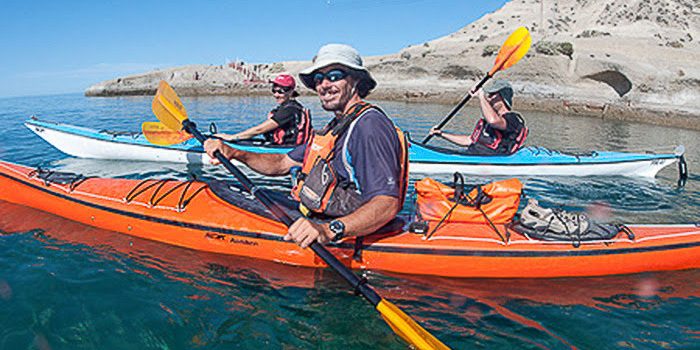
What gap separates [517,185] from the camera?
3768 millimetres

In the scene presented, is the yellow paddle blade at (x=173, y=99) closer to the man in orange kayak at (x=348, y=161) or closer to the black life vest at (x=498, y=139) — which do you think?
the man in orange kayak at (x=348, y=161)

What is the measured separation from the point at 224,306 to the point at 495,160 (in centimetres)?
600

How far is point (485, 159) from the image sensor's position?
305 inches

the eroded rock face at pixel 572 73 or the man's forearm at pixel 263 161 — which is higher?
the eroded rock face at pixel 572 73

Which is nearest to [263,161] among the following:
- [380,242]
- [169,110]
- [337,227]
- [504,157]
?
[380,242]

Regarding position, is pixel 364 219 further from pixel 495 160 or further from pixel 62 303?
pixel 495 160

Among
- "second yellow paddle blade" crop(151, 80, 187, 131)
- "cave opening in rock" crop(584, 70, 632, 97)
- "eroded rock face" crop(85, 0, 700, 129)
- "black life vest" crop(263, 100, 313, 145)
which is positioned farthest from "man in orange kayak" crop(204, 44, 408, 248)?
"cave opening in rock" crop(584, 70, 632, 97)

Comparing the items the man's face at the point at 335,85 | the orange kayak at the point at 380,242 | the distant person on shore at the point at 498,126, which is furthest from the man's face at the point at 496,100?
the man's face at the point at 335,85

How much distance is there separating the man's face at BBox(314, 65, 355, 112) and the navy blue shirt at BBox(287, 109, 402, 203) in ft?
0.81

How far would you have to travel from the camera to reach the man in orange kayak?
2.72 m

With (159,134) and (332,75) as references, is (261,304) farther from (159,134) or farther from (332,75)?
(159,134)

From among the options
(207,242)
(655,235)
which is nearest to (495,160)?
(655,235)

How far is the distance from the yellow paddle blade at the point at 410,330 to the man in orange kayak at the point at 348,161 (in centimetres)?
54

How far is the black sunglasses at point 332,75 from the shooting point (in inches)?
113
